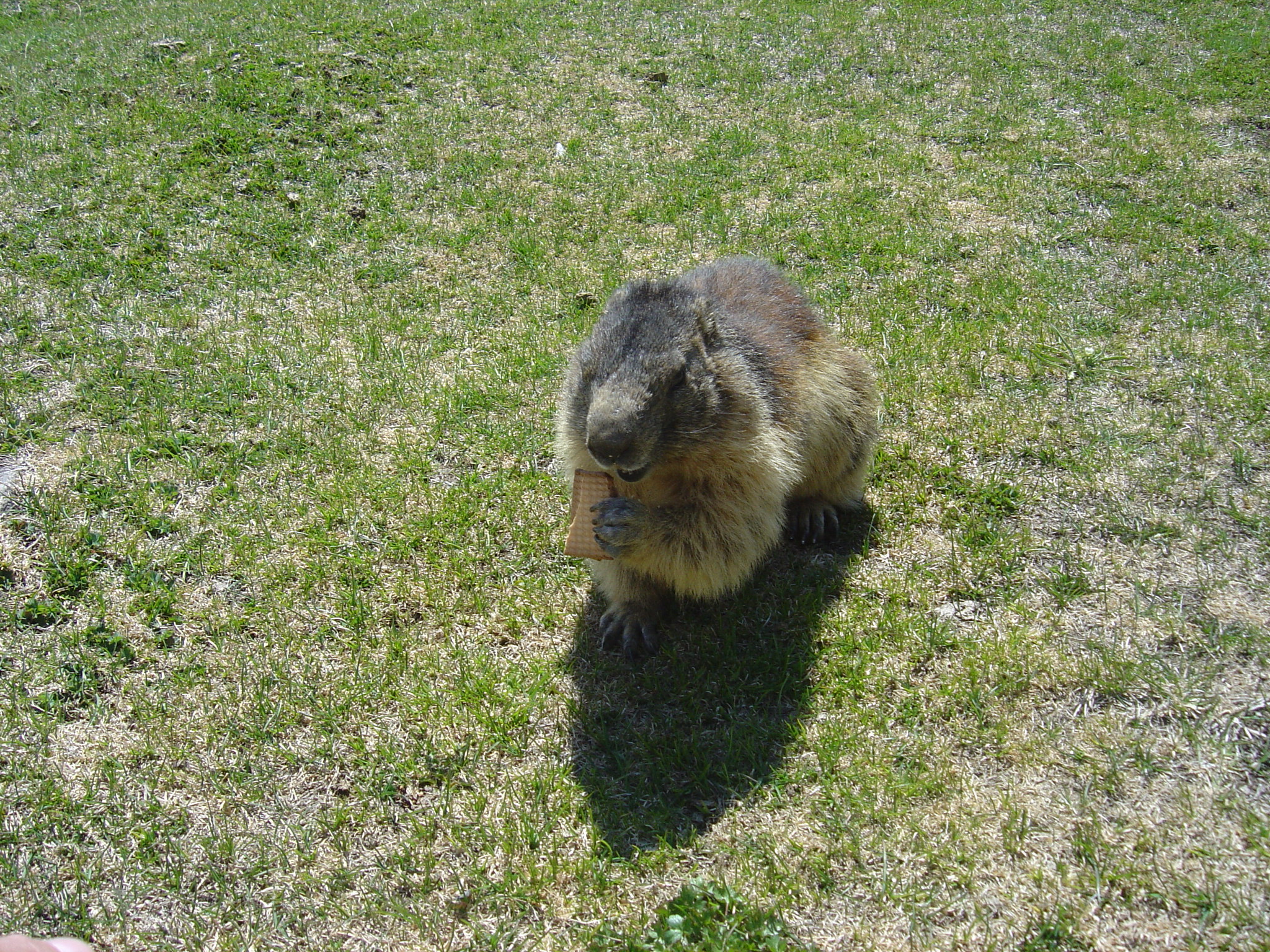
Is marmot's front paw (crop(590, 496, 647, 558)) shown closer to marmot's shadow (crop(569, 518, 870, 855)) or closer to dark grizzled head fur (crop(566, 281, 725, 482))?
dark grizzled head fur (crop(566, 281, 725, 482))

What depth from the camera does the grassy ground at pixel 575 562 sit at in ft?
10.2

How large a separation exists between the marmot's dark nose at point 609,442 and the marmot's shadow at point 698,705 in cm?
114


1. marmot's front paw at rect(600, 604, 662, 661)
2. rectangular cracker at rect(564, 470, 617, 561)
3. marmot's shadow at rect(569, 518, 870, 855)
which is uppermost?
rectangular cracker at rect(564, 470, 617, 561)

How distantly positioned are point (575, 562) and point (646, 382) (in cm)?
141

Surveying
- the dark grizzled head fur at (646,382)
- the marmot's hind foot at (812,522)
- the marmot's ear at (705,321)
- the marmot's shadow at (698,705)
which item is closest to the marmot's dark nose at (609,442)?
the dark grizzled head fur at (646,382)

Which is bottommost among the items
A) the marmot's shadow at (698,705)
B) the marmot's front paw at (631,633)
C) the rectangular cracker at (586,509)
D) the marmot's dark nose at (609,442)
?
the marmot's shadow at (698,705)

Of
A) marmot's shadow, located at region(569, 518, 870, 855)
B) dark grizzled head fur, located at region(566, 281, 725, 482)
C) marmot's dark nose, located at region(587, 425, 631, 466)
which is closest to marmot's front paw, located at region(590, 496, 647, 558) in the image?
dark grizzled head fur, located at region(566, 281, 725, 482)

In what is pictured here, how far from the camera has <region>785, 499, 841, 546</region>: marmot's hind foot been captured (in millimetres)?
4602

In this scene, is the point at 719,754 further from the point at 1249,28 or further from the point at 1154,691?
the point at 1249,28

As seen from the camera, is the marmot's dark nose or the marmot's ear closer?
the marmot's dark nose

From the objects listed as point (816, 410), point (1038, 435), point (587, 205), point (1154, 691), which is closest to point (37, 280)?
point (587, 205)

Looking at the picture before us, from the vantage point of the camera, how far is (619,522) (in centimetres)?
357

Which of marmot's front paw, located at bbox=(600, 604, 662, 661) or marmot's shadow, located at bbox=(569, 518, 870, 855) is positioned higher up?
marmot's front paw, located at bbox=(600, 604, 662, 661)

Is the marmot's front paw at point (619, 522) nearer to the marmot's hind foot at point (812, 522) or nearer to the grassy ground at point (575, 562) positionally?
the grassy ground at point (575, 562)
